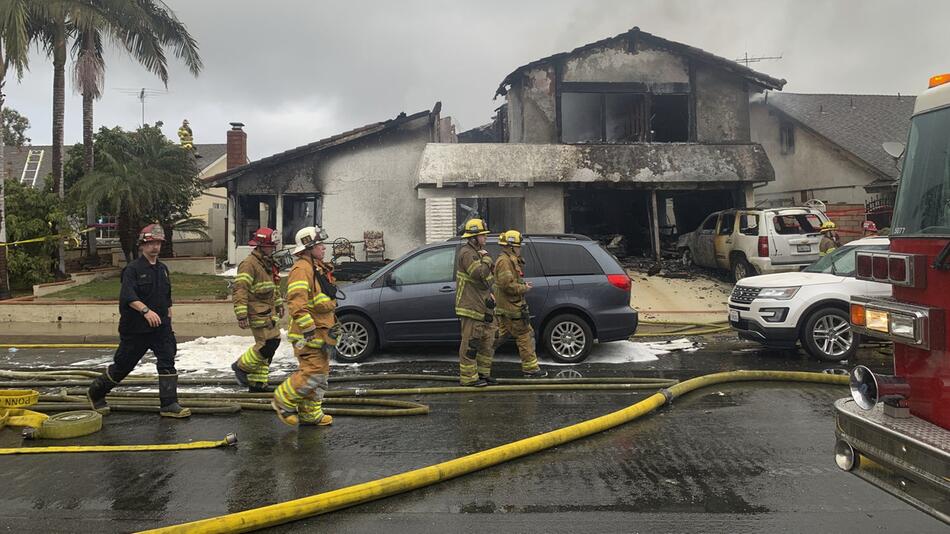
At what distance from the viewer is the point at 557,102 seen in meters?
17.6

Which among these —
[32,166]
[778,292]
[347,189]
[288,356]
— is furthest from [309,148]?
[32,166]

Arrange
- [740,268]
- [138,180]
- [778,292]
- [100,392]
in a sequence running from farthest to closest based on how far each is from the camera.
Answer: [740,268] < [138,180] < [778,292] < [100,392]

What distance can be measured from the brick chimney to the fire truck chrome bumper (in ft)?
69.7

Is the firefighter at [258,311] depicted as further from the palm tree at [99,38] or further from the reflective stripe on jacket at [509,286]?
the palm tree at [99,38]

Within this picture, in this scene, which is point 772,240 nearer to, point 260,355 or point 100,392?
point 260,355

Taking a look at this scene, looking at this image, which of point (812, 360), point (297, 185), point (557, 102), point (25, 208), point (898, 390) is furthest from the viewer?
point (557, 102)

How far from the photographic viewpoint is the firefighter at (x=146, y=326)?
5.57 metres

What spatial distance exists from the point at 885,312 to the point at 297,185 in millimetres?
14924

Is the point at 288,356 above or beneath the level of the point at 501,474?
above

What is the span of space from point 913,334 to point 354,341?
257 inches

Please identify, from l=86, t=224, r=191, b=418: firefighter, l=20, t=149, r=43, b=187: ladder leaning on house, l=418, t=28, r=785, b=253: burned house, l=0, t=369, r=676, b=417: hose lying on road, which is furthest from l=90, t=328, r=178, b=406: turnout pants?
l=20, t=149, r=43, b=187: ladder leaning on house

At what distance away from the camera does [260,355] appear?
664cm

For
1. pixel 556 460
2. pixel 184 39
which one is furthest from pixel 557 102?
pixel 556 460

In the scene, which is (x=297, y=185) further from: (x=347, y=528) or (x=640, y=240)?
(x=347, y=528)
